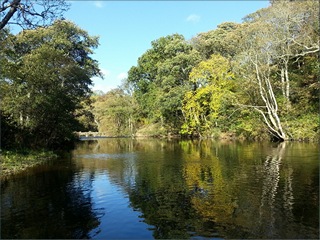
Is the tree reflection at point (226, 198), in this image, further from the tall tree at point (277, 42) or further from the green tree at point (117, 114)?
the green tree at point (117, 114)

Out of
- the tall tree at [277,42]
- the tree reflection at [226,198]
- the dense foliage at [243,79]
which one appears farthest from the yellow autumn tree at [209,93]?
the tree reflection at [226,198]

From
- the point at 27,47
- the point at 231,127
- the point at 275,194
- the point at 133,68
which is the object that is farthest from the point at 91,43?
the point at 275,194

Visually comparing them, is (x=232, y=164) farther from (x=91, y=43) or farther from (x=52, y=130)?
(x=91, y=43)

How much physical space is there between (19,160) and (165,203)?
524 inches

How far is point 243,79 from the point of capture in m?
47.4

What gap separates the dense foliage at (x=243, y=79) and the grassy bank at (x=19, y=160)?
23747 mm

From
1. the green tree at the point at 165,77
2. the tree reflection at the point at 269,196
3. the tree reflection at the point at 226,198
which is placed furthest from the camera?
the green tree at the point at 165,77

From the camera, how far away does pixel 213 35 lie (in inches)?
2783

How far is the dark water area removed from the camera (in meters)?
8.75

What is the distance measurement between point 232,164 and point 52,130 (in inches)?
727

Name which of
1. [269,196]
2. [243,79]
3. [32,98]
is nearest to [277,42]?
[243,79]

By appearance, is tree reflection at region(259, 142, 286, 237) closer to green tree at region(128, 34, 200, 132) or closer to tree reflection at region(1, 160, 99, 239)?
tree reflection at region(1, 160, 99, 239)

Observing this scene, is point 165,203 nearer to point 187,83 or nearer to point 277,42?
point 277,42

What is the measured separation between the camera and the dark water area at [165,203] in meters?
8.75
